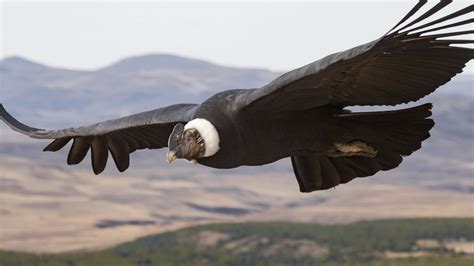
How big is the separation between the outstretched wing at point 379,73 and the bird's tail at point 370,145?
477 mm

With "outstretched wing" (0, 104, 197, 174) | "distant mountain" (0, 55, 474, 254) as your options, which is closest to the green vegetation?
"outstretched wing" (0, 104, 197, 174)

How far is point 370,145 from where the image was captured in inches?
448

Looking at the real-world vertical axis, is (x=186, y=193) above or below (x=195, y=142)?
below

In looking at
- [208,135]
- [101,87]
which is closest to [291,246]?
[208,135]

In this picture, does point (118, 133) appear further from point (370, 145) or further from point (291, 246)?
point (291, 246)

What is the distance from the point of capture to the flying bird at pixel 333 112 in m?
9.62

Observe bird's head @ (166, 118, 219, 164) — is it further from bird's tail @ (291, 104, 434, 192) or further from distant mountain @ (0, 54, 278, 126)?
distant mountain @ (0, 54, 278, 126)

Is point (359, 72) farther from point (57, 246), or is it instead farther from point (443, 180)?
point (443, 180)

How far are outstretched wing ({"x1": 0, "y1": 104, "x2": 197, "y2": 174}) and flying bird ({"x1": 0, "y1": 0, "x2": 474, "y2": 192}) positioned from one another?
26 mm

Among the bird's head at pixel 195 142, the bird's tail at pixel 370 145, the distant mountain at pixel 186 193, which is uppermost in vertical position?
the bird's head at pixel 195 142

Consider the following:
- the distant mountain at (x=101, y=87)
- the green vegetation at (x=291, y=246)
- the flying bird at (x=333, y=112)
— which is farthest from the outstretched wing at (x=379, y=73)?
the distant mountain at (x=101, y=87)

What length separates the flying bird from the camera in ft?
31.6

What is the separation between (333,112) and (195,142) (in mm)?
1783

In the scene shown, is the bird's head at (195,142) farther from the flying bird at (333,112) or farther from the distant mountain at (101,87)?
the distant mountain at (101,87)
